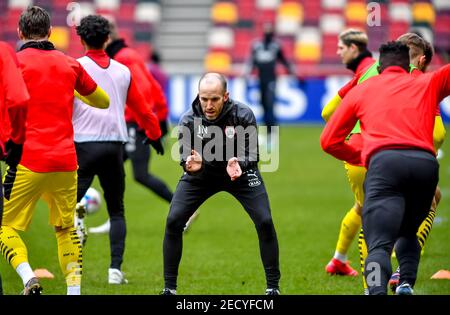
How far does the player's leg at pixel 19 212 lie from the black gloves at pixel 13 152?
35cm

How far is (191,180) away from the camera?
8227 mm

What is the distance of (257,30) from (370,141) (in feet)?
87.7

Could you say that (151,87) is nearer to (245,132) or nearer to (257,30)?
(245,132)

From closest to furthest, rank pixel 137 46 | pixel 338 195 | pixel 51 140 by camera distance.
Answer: pixel 51 140
pixel 338 195
pixel 137 46

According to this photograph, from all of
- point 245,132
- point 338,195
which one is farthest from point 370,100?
point 338,195

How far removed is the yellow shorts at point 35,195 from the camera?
795cm

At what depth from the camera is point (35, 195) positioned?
26.5ft

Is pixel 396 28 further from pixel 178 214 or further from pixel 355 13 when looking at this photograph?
pixel 178 214

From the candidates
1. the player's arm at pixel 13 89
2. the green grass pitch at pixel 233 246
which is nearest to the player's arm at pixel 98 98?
the player's arm at pixel 13 89

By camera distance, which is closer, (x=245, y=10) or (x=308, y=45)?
(x=308, y=45)

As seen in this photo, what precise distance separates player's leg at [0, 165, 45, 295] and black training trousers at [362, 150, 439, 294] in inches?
110

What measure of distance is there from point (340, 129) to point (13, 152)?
2.44m

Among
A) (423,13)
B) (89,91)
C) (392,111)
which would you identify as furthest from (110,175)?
(423,13)
